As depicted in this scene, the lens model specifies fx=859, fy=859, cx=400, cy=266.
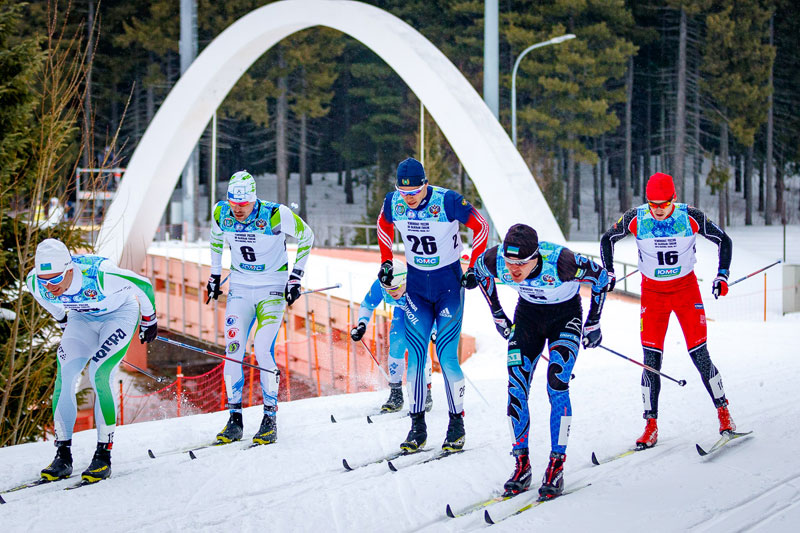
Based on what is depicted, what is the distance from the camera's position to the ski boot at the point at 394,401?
7773mm

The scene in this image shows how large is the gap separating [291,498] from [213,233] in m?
2.49

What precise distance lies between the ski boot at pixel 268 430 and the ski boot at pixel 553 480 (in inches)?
92.7

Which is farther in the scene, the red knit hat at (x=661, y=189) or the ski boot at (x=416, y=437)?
the ski boot at (x=416, y=437)

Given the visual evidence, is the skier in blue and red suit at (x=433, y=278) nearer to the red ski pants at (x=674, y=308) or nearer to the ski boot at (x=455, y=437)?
the ski boot at (x=455, y=437)

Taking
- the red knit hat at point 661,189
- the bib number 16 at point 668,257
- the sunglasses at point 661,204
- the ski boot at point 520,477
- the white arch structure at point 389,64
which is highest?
the white arch structure at point 389,64

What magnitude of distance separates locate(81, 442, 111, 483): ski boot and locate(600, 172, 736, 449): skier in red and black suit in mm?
3685

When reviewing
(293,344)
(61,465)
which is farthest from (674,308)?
(293,344)

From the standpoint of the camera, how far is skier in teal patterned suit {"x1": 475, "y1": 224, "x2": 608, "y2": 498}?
5.12 metres

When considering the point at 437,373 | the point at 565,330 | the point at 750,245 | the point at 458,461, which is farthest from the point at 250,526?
the point at 750,245

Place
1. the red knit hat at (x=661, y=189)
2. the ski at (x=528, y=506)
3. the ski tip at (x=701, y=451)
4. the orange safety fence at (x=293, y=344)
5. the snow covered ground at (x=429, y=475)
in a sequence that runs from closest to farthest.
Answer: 1. the ski at (x=528, y=506)
2. the snow covered ground at (x=429, y=475)
3. the ski tip at (x=701, y=451)
4. the red knit hat at (x=661, y=189)
5. the orange safety fence at (x=293, y=344)

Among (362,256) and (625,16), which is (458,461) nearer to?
(362,256)

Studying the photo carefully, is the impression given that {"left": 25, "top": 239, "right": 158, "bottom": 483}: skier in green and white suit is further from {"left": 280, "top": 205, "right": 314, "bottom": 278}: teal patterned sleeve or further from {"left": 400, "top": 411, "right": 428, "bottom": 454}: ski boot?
{"left": 400, "top": 411, "right": 428, "bottom": 454}: ski boot

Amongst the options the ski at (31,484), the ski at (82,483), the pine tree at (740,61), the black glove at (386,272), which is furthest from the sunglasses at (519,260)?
the pine tree at (740,61)

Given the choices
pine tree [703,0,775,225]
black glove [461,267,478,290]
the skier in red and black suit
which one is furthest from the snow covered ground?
pine tree [703,0,775,225]
